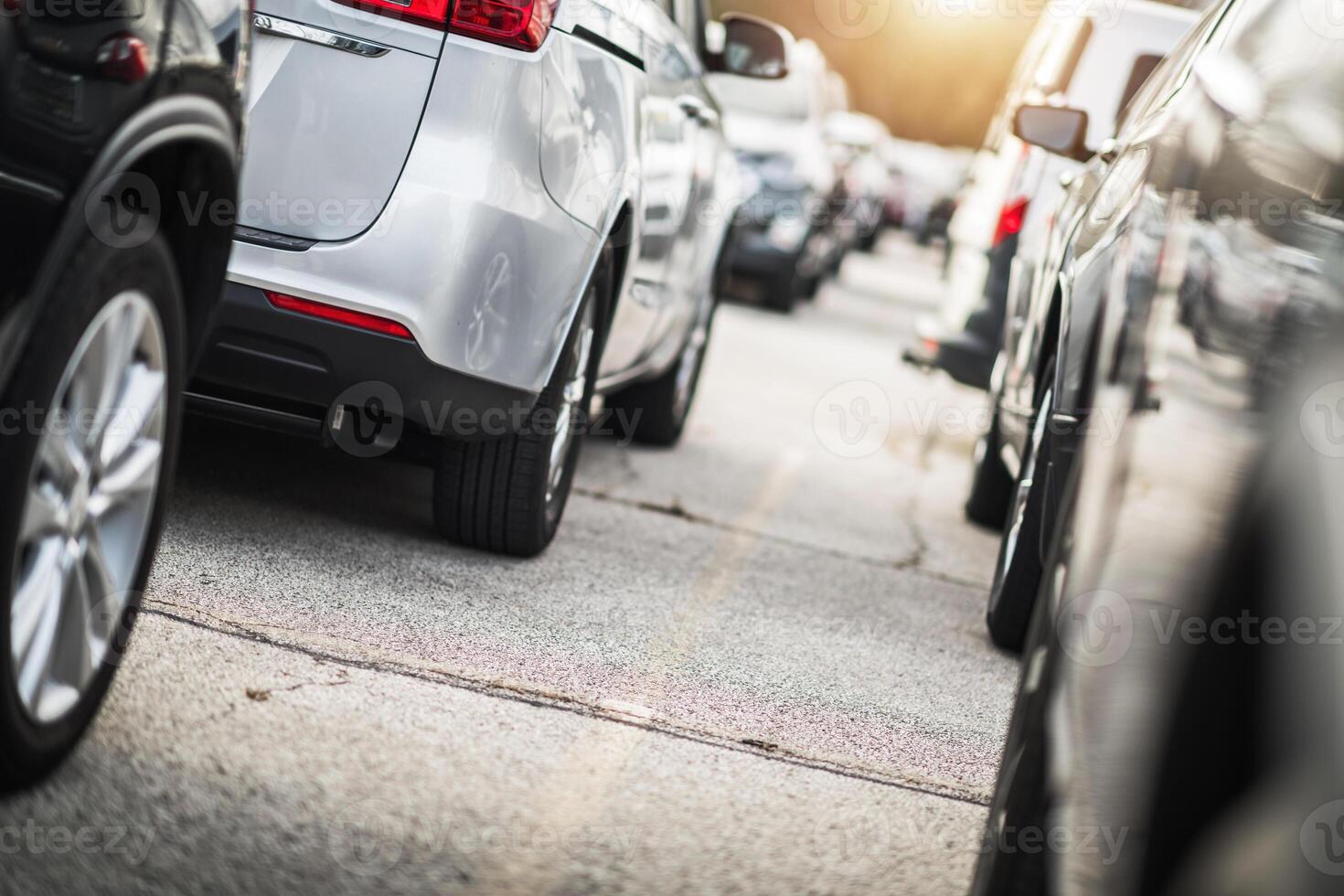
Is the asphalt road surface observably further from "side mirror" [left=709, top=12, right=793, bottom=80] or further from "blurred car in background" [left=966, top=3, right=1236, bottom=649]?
"side mirror" [left=709, top=12, right=793, bottom=80]

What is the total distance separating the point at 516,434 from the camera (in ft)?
12.7

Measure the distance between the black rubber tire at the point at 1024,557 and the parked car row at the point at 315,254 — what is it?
1144mm

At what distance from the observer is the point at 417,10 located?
3.28 metres

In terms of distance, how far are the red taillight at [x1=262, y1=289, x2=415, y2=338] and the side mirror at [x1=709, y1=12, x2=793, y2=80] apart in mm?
2749

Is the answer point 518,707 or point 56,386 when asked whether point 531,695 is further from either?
point 56,386

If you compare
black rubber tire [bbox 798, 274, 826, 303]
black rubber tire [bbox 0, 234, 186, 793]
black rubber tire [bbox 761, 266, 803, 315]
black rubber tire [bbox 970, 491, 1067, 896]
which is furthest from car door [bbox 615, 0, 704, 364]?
black rubber tire [bbox 798, 274, 826, 303]

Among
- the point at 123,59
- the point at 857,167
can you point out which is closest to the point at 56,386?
the point at 123,59

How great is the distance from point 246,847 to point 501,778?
527 mm

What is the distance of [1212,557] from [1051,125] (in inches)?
144

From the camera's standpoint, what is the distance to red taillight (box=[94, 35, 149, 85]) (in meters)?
2.06

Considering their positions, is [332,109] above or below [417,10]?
below

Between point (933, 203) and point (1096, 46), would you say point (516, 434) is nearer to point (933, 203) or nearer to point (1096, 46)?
point (1096, 46)

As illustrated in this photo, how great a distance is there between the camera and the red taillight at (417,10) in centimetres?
326

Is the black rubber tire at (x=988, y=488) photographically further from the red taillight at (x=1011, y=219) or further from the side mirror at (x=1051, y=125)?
the side mirror at (x=1051, y=125)
